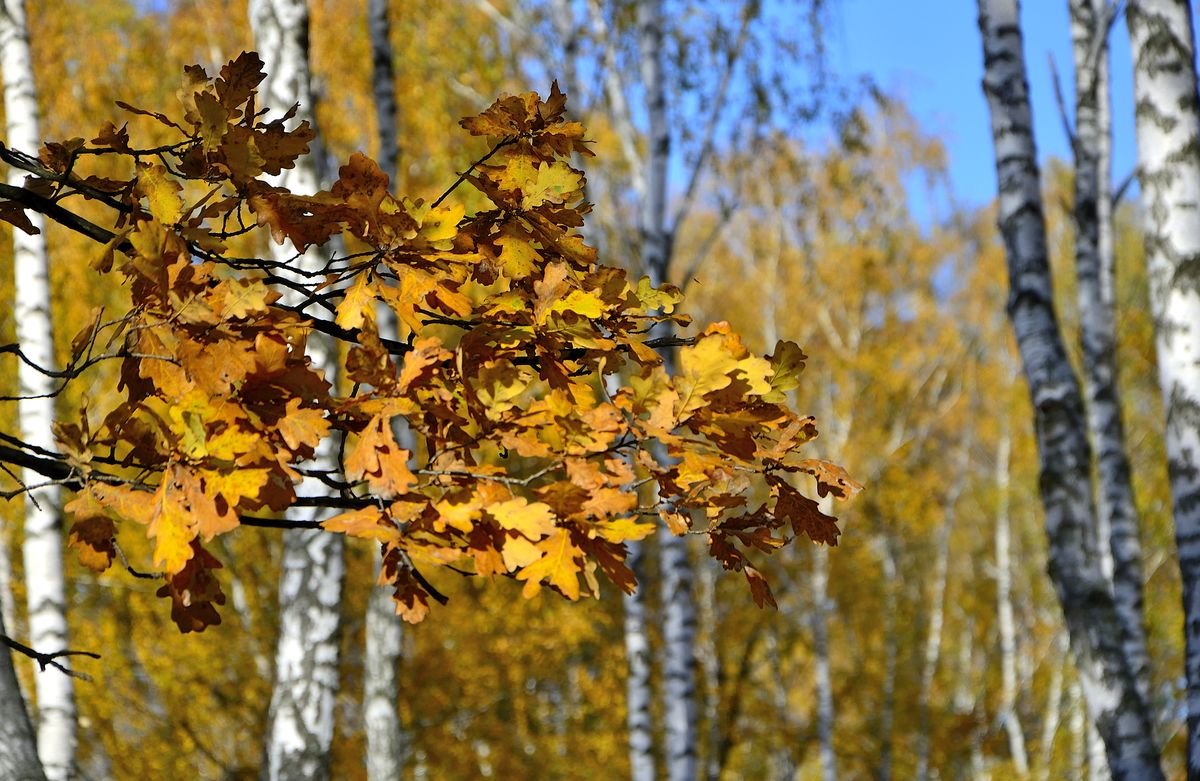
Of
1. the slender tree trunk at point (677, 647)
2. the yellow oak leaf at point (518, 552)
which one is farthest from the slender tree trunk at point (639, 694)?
the yellow oak leaf at point (518, 552)

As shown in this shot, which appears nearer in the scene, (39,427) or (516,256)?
(516,256)

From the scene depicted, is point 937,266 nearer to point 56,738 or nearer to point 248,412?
point 56,738

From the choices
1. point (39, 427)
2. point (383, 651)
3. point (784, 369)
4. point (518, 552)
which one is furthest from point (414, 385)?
point (383, 651)

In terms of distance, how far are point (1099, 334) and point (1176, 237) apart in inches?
118

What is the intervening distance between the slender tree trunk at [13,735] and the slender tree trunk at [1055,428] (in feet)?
8.99

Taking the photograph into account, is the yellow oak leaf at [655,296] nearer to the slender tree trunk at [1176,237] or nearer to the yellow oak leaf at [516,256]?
the yellow oak leaf at [516,256]

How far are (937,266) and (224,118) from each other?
22025 millimetres

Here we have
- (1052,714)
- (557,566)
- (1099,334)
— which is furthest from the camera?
(1052,714)

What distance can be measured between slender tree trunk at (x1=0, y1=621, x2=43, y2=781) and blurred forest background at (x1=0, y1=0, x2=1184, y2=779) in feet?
12.0

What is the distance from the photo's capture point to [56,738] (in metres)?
4.52

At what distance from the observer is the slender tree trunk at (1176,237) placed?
2.84 meters

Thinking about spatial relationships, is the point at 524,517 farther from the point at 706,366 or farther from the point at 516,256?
the point at 516,256

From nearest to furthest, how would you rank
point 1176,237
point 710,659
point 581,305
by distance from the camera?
point 581,305
point 1176,237
point 710,659

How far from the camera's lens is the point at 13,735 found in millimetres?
2047
